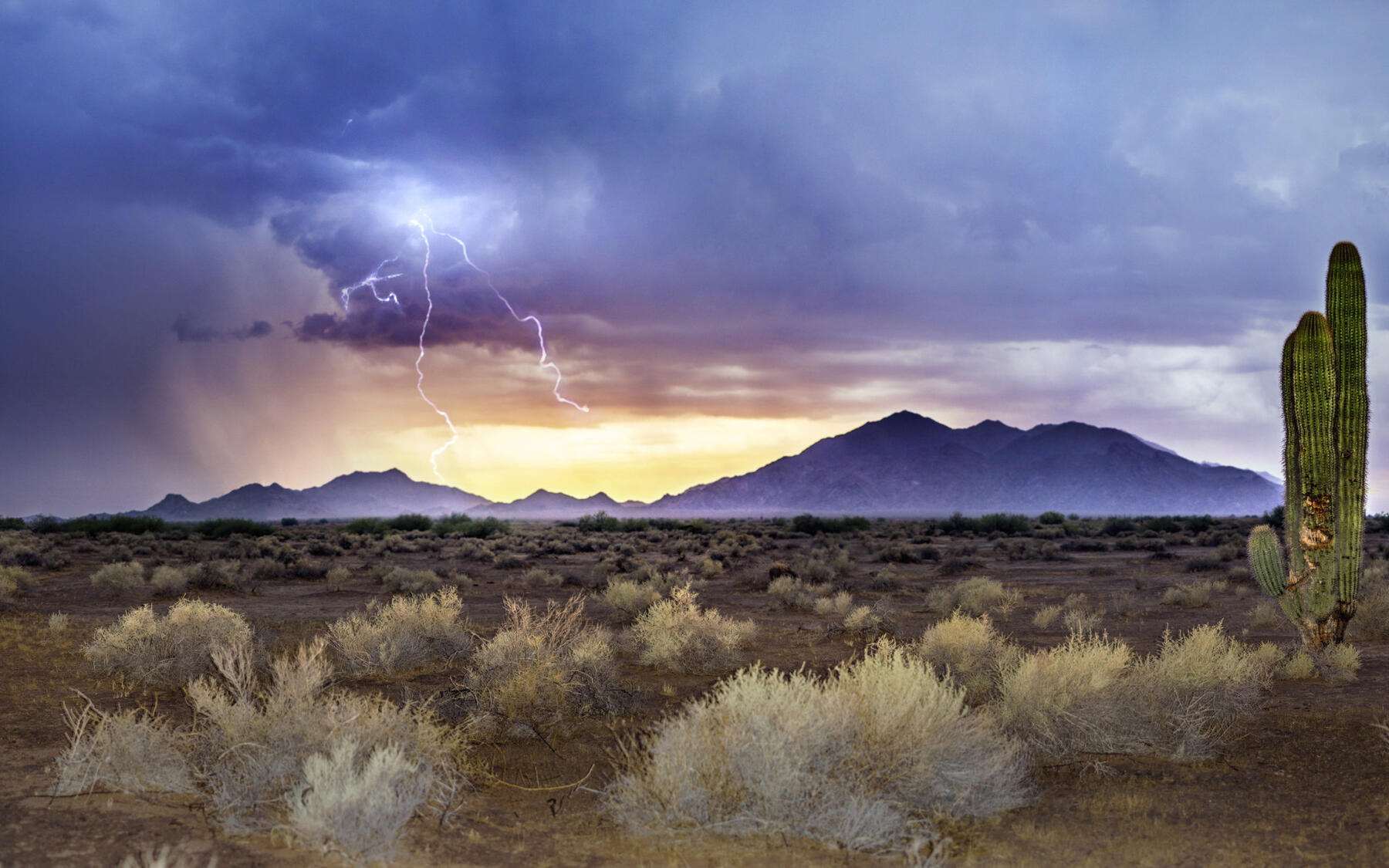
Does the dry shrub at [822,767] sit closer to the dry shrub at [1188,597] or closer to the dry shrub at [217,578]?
the dry shrub at [1188,597]

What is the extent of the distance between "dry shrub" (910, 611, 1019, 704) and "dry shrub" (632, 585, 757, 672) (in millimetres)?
2825

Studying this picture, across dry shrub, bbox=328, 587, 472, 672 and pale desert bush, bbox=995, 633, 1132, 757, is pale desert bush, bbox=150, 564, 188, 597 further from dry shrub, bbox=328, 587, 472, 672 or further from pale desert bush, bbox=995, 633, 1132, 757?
pale desert bush, bbox=995, 633, 1132, 757

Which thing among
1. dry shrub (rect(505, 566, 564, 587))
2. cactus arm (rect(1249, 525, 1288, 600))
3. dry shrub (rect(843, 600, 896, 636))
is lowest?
dry shrub (rect(505, 566, 564, 587))

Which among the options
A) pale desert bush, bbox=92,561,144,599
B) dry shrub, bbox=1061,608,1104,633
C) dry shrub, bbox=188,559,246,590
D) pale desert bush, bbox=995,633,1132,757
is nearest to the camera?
pale desert bush, bbox=995,633,1132,757

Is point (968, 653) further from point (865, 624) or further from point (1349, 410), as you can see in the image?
point (1349, 410)

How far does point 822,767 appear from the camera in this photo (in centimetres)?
682

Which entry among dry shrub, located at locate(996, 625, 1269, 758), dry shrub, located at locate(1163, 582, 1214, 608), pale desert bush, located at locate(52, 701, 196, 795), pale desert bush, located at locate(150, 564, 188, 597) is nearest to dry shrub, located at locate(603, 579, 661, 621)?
dry shrub, located at locate(996, 625, 1269, 758)

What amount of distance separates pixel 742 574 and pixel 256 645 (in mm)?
18970

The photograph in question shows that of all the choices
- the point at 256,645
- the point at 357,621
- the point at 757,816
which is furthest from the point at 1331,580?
the point at 256,645

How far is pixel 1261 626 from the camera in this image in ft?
58.4

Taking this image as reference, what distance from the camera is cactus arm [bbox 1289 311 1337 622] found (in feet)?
45.3

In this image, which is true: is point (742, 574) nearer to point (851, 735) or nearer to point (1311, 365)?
point (1311, 365)

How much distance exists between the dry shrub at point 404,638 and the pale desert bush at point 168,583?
38.1 feet

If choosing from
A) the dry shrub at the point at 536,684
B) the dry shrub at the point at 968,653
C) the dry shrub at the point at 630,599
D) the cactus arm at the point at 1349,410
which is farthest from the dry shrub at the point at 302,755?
the cactus arm at the point at 1349,410
